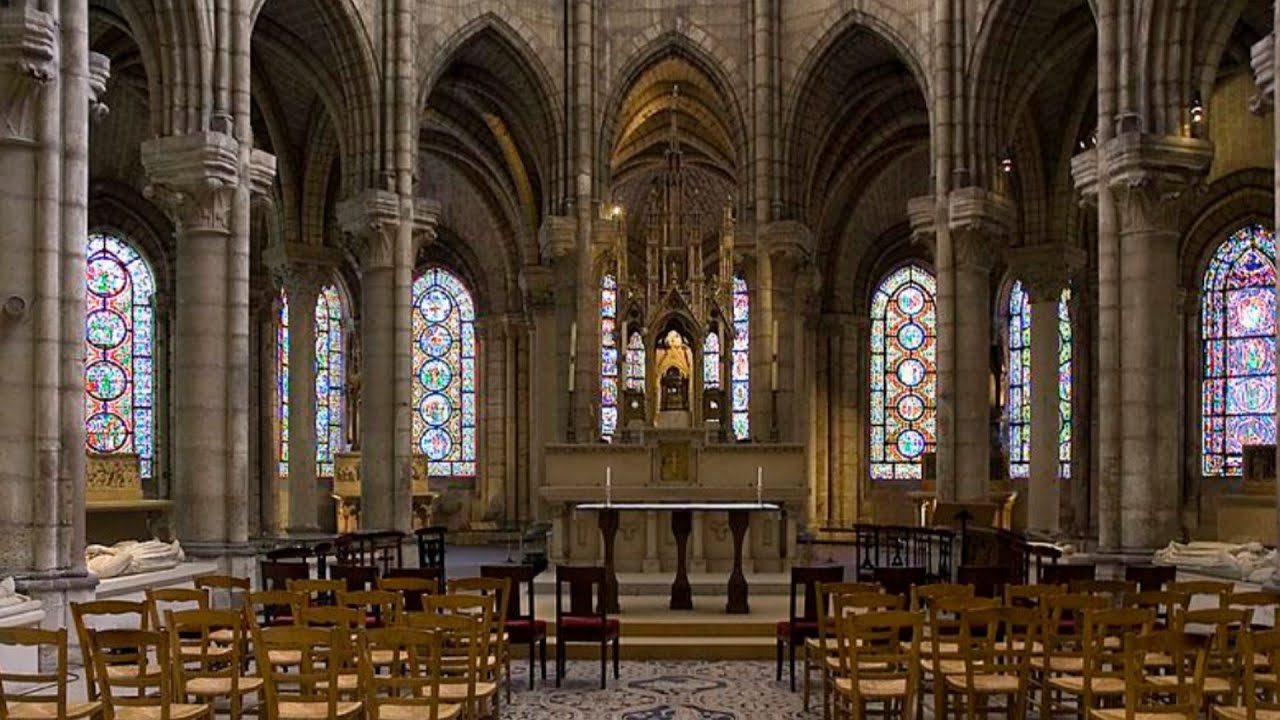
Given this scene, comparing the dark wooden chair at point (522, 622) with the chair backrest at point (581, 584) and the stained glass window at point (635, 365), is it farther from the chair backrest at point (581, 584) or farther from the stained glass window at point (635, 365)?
the stained glass window at point (635, 365)

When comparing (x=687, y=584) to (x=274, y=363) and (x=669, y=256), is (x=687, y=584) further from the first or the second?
(x=274, y=363)

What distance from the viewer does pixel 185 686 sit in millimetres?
9359

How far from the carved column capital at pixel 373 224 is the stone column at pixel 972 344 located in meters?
9.32

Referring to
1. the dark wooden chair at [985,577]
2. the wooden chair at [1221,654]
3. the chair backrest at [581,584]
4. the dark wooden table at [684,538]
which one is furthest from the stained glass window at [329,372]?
the wooden chair at [1221,654]

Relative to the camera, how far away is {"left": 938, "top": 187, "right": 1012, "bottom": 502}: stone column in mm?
24703

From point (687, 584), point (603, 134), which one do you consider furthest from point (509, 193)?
point (687, 584)

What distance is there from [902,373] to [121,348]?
2041cm

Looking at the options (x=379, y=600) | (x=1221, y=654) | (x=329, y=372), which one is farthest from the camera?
(x=329, y=372)

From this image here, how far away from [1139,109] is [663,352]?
1058 centimetres

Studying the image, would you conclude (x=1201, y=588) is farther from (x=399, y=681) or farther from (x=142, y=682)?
(x=142, y=682)

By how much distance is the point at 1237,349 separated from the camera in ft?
105

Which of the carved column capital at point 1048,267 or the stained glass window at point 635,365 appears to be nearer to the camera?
the carved column capital at point 1048,267

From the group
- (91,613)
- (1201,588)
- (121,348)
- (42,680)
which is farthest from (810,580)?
(121,348)

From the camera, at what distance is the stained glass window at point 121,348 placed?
34.1m
